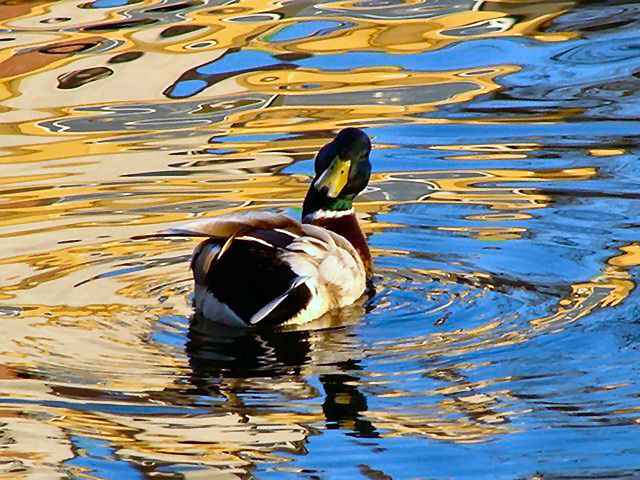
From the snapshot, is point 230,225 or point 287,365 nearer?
point 287,365

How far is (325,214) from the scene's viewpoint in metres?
8.38

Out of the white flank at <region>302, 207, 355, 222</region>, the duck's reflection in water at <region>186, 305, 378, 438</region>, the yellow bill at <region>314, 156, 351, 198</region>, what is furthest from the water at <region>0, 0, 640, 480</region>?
the yellow bill at <region>314, 156, 351, 198</region>

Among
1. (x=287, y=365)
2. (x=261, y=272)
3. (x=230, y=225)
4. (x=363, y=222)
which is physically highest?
(x=230, y=225)

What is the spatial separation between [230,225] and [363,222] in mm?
1981

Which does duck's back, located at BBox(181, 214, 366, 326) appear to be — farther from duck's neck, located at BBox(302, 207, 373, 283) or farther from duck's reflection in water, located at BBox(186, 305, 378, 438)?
duck's neck, located at BBox(302, 207, 373, 283)

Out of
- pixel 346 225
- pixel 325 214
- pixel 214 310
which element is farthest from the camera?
pixel 325 214

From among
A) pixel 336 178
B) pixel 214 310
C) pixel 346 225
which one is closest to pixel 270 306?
pixel 214 310

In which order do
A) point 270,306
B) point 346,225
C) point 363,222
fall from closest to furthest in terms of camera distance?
point 270,306 → point 346,225 → point 363,222

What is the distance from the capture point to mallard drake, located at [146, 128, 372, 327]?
7.11 metres

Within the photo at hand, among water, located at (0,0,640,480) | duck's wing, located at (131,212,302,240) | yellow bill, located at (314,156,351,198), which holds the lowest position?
water, located at (0,0,640,480)

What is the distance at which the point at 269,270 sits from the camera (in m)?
7.10

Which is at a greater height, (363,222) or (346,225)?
(346,225)

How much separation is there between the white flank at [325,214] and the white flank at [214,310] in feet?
3.88

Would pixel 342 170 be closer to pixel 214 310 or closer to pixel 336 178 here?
pixel 336 178
